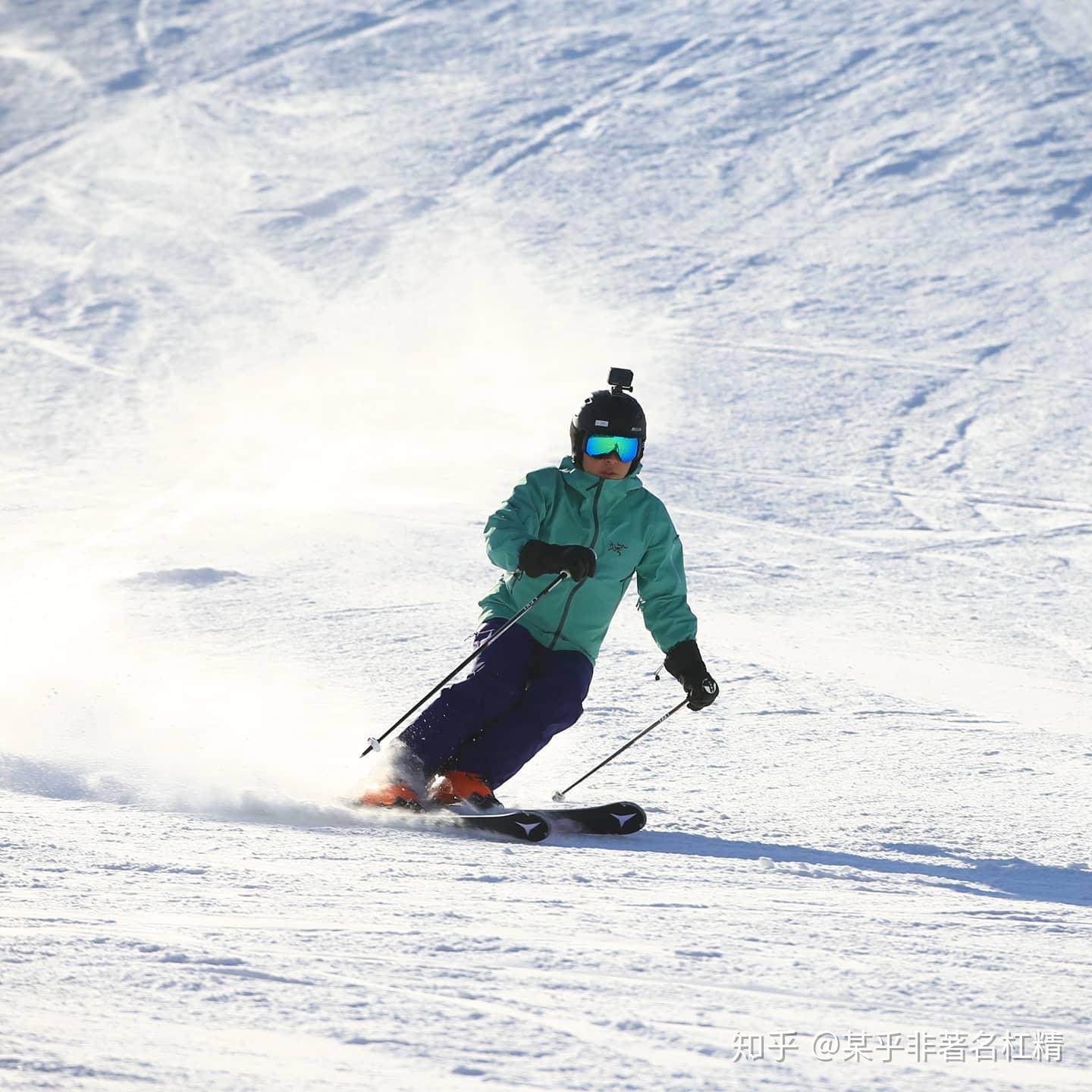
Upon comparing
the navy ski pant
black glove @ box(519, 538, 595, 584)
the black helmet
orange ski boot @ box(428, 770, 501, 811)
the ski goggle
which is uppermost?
the black helmet

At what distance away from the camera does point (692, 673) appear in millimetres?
3980

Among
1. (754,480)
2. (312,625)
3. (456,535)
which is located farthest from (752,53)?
(312,625)

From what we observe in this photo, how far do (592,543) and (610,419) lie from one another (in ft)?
1.18

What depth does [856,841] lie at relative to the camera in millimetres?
3596

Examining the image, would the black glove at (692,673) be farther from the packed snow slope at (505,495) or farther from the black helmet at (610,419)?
the black helmet at (610,419)

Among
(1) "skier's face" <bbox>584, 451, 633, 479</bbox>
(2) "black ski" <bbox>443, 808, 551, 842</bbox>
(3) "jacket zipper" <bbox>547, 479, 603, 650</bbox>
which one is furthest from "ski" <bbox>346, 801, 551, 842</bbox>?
(1) "skier's face" <bbox>584, 451, 633, 479</bbox>

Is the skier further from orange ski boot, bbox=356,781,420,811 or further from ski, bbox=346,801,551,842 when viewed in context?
ski, bbox=346,801,551,842

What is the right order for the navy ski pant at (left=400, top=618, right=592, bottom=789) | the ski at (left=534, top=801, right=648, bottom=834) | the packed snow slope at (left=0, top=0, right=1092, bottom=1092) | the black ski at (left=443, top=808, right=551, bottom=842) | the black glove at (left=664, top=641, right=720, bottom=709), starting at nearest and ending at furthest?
the packed snow slope at (left=0, top=0, right=1092, bottom=1092) → the black ski at (left=443, top=808, right=551, bottom=842) → the ski at (left=534, top=801, right=648, bottom=834) → the navy ski pant at (left=400, top=618, right=592, bottom=789) → the black glove at (left=664, top=641, right=720, bottom=709)

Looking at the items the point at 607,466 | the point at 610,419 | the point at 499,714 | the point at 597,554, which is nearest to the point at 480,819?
the point at 499,714

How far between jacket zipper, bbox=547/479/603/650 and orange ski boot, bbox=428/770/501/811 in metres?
0.49

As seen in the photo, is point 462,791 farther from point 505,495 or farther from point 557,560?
point 505,495

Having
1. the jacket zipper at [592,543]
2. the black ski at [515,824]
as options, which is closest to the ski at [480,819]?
the black ski at [515,824]

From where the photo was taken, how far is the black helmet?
13.3ft

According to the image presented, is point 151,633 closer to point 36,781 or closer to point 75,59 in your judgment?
point 36,781
